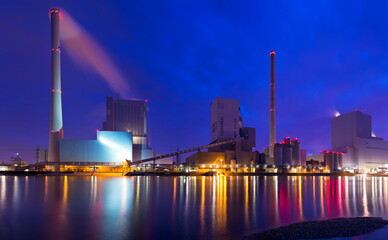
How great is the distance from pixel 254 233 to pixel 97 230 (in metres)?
8.46

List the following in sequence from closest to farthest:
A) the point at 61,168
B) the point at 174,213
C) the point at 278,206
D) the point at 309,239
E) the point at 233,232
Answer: the point at 309,239 → the point at 233,232 → the point at 174,213 → the point at 278,206 → the point at 61,168

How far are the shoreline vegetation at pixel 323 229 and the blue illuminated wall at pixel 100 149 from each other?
13066cm

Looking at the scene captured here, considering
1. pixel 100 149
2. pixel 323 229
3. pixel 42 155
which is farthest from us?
pixel 42 155

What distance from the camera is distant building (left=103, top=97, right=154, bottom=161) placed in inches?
7549

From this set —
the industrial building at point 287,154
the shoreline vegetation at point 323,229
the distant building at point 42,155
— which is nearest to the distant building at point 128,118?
the distant building at point 42,155

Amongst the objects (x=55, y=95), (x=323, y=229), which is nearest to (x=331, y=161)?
(x=55, y=95)

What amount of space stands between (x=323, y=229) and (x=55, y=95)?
136819 mm

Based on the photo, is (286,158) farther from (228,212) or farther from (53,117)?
(228,212)

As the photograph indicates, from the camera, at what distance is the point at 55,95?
131 m

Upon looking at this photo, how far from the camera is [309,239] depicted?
14.1 metres

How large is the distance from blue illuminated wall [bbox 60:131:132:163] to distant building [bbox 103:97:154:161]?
4830 centimetres

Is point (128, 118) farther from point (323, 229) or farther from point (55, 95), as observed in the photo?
point (323, 229)

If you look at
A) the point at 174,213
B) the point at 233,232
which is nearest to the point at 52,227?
the point at 174,213

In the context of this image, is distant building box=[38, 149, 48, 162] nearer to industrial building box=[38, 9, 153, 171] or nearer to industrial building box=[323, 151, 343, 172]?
industrial building box=[38, 9, 153, 171]
